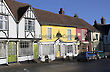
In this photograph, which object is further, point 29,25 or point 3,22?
point 29,25

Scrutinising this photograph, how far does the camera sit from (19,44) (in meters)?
21.0

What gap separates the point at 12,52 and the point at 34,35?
435 cm

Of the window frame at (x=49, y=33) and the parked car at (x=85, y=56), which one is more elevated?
the window frame at (x=49, y=33)

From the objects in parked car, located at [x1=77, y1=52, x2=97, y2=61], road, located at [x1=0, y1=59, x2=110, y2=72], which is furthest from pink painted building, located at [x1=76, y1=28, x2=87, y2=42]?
road, located at [x1=0, y1=59, x2=110, y2=72]

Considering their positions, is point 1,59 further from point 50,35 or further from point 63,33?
point 63,33

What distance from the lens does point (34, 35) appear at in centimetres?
2270

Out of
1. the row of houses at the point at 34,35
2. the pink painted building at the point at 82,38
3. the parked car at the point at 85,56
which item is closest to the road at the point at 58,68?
the row of houses at the point at 34,35

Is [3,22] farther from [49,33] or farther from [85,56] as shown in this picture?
[85,56]

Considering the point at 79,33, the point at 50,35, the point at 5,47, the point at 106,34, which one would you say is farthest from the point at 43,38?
the point at 106,34

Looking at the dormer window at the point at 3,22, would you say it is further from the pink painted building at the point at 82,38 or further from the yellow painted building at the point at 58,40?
the pink painted building at the point at 82,38

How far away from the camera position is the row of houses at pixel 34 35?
64.0 ft

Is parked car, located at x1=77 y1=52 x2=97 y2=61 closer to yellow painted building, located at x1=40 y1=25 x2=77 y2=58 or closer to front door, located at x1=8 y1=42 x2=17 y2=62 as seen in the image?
yellow painted building, located at x1=40 y1=25 x2=77 y2=58

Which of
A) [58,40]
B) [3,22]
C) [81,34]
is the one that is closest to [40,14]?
[58,40]

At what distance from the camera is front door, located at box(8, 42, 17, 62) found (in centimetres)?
1977
